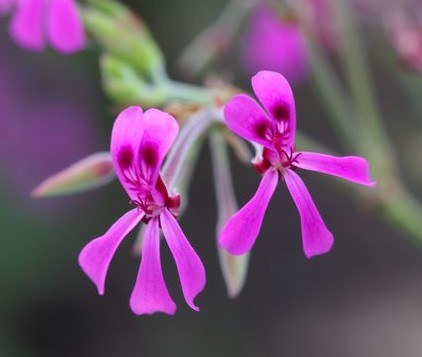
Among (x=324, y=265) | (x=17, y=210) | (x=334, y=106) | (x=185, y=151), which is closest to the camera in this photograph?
(x=185, y=151)

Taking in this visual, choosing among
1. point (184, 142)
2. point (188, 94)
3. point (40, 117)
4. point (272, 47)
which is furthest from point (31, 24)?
point (40, 117)

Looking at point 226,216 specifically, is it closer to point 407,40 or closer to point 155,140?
point 155,140

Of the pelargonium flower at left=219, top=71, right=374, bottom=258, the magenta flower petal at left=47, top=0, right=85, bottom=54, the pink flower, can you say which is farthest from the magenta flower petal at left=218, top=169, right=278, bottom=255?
the pink flower

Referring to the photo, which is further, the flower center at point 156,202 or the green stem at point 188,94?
the green stem at point 188,94

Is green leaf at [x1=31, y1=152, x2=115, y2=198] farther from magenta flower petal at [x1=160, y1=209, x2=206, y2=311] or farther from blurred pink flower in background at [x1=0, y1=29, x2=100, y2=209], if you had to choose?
blurred pink flower in background at [x1=0, y1=29, x2=100, y2=209]

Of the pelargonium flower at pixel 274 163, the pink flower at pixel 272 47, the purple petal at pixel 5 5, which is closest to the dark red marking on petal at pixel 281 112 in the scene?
the pelargonium flower at pixel 274 163

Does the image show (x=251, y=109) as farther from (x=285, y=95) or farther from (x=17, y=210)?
(x=17, y=210)

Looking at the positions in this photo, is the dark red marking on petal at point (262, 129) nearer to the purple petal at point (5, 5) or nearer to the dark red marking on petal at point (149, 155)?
the dark red marking on petal at point (149, 155)

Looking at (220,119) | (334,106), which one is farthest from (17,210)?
(220,119)
